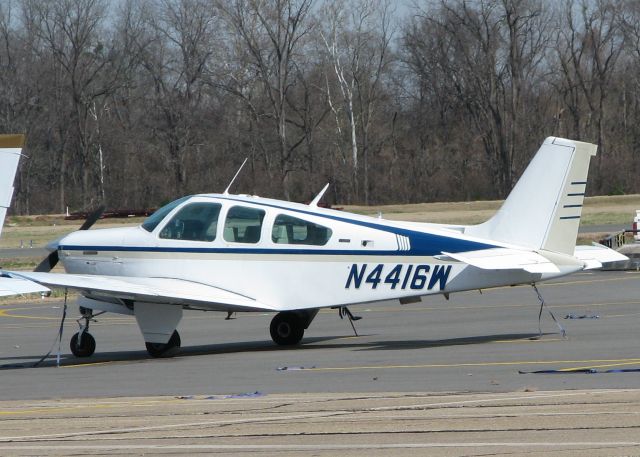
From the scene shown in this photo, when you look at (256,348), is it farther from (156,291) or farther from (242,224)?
(156,291)

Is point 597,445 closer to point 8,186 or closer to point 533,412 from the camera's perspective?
point 533,412

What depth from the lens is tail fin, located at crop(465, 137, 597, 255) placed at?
1539cm

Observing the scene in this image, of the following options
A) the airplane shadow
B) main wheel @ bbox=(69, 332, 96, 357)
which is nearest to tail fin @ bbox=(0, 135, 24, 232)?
the airplane shadow

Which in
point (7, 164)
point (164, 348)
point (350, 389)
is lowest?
point (164, 348)

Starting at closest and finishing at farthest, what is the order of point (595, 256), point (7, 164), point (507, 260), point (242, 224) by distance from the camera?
point (7, 164), point (507, 260), point (242, 224), point (595, 256)

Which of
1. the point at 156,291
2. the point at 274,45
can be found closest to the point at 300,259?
the point at 156,291

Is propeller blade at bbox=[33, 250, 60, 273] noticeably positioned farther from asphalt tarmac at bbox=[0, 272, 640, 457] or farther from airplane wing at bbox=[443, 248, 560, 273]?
airplane wing at bbox=[443, 248, 560, 273]

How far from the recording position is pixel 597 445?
25.8 ft

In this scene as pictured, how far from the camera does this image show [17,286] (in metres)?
13.6

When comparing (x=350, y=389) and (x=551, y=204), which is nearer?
(x=350, y=389)

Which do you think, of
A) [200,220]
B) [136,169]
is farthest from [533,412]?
[136,169]

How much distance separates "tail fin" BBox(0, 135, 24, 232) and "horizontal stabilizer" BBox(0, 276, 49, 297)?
217 cm

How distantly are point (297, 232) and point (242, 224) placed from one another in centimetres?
82

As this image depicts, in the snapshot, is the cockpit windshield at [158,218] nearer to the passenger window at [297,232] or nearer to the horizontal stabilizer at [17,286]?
the passenger window at [297,232]
